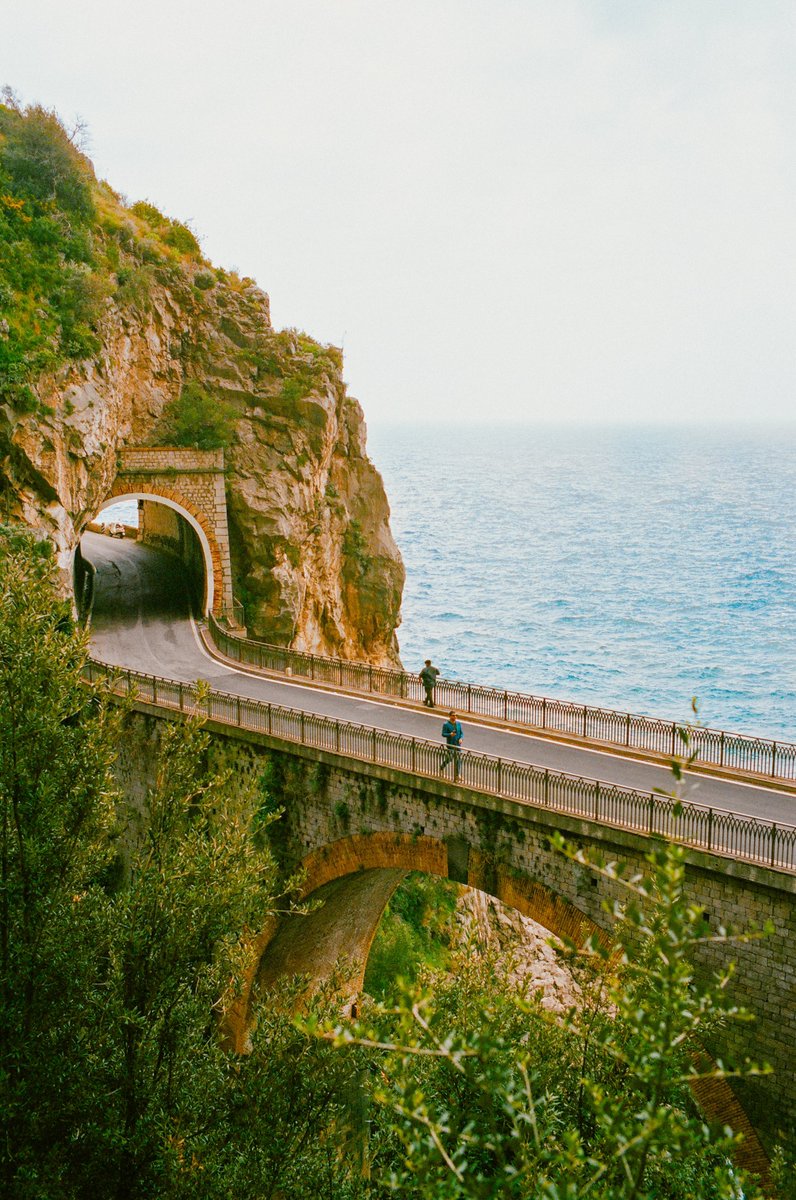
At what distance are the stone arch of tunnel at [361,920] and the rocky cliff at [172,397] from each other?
12.6 meters

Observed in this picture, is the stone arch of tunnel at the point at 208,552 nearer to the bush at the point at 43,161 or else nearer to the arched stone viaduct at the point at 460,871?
the bush at the point at 43,161

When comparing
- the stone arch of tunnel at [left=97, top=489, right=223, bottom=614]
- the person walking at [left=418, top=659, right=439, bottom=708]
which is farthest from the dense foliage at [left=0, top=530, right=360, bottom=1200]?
the stone arch of tunnel at [left=97, top=489, right=223, bottom=614]

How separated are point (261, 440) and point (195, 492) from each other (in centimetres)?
349

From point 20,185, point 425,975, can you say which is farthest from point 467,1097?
point 20,185

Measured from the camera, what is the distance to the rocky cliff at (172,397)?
26672 mm

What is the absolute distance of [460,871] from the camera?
16469mm

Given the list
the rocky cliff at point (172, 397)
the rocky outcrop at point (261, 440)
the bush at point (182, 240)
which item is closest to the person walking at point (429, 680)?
the rocky cliff at point (172, 397)

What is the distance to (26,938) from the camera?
11.2m

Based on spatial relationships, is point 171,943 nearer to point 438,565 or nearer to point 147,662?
point 147,662

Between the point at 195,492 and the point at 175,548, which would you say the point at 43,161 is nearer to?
the point at 195,492

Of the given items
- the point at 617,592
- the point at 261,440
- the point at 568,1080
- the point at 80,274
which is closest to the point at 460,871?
the point at 568,1080

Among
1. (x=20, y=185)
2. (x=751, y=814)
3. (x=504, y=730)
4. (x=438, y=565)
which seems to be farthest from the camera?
(x=438, y=565)

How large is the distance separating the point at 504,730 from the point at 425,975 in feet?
25.1

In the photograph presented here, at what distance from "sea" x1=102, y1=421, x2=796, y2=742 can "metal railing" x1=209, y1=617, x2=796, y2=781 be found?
22.5m
